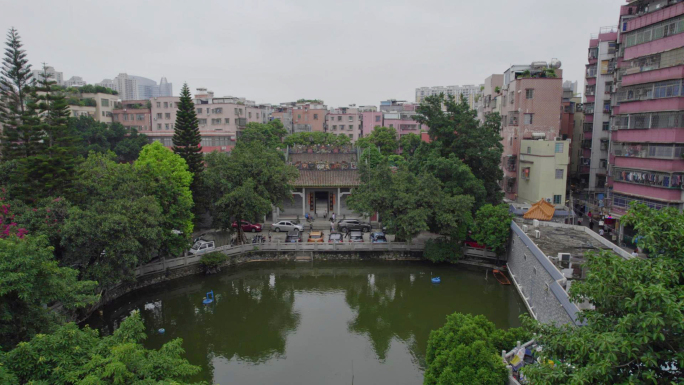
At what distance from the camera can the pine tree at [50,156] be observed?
16.2m

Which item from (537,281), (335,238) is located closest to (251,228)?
(335,238)

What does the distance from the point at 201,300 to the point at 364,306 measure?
6.77 meters

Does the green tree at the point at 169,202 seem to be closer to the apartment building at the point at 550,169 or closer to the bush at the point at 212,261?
the bush at the point at 212,261

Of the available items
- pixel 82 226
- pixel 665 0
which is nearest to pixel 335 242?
pixel 82 226

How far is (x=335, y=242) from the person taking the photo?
23.5 metres

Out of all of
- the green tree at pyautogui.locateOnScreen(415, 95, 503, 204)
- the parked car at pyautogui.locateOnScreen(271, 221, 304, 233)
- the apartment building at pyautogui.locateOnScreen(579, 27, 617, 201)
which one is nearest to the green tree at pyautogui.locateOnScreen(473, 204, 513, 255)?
the green tree at pyautogui.locateOnScreen(415, 95, 503, 204)

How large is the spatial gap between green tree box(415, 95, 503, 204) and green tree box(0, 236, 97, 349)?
19.4m

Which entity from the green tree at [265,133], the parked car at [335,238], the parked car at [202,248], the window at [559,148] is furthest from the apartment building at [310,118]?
the parked car at [202,248]

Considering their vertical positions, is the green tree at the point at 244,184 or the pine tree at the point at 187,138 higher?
the pine tree at the point at 187,138

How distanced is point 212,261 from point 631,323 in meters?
18.4

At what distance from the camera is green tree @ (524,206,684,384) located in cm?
543

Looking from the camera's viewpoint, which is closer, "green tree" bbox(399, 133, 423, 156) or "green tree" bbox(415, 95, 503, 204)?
"green tree" bbox(415, 95, 503, 204)

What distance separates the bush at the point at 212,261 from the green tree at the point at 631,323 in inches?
668

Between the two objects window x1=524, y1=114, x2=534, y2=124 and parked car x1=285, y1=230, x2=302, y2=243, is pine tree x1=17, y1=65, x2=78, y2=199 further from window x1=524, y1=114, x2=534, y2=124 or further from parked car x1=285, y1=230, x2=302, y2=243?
window x1=524, y1=114, x2=534, y2=124
